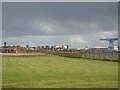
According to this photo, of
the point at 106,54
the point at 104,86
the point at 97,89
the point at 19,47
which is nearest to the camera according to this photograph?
the point at 97,89

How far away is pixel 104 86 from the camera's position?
19750 mm

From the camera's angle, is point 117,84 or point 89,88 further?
point 117,84

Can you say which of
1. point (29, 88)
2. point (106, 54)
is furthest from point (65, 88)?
point (106, 54)

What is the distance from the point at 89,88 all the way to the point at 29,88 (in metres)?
3.16

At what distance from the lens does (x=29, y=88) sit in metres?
19.2

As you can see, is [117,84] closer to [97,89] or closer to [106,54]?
[97,89]

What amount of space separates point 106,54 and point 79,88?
54.3m

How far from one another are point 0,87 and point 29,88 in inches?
68.5

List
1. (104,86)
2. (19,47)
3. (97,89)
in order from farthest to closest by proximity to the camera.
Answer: (19,47), (104,86), (97,89)

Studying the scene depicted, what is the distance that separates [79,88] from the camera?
747 inches

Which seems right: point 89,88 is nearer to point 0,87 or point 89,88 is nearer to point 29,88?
point 29,88

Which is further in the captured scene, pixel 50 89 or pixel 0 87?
pixel 0 87

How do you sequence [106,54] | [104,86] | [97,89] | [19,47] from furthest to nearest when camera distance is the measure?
[19,47] → [106,54] → [104,86] → [97,89]

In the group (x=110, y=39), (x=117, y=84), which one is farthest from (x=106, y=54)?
(x=110, y=39)
